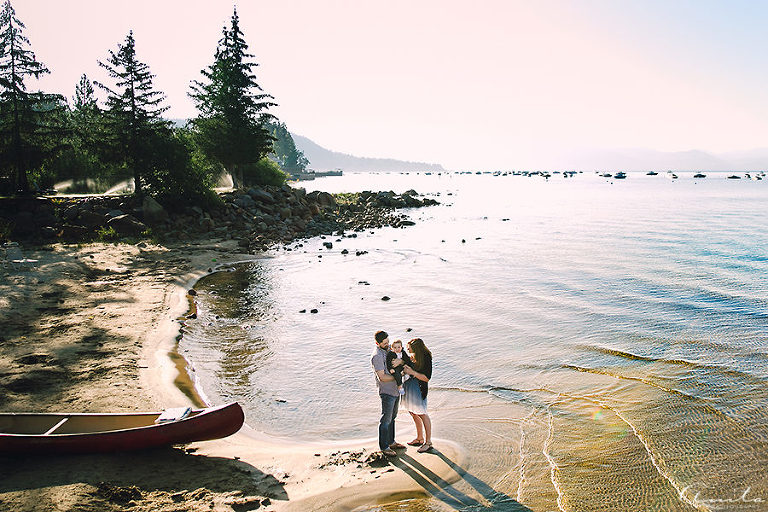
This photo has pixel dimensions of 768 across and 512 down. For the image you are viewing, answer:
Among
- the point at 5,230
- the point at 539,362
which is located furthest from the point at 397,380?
the point at 5,230

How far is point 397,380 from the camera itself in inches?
339

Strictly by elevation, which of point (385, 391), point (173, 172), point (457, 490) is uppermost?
point (173, 172)

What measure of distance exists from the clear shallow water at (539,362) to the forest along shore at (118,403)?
3.72 ft

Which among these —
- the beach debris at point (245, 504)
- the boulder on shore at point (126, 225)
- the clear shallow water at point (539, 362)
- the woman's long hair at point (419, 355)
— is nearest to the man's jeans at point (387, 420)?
the woman's long hair at point (419, 355)

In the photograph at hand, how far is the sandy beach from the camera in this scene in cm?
707

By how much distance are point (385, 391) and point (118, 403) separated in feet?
19.0

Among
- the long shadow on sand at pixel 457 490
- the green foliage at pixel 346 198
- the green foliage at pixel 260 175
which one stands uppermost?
the green foliage at pixel 260 175

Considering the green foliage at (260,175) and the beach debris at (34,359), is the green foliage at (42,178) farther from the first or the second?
the beach debris at (34,359)

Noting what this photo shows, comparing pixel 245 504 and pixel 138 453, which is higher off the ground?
pixel 138 453

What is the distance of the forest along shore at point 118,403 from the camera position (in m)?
7.08

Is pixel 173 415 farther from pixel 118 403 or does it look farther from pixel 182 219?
pixel 182 219

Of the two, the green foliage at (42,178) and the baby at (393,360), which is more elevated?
the green foliage at (42,178)

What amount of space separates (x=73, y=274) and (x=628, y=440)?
2129 centimetres

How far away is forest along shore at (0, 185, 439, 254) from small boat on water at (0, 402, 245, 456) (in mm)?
22093
